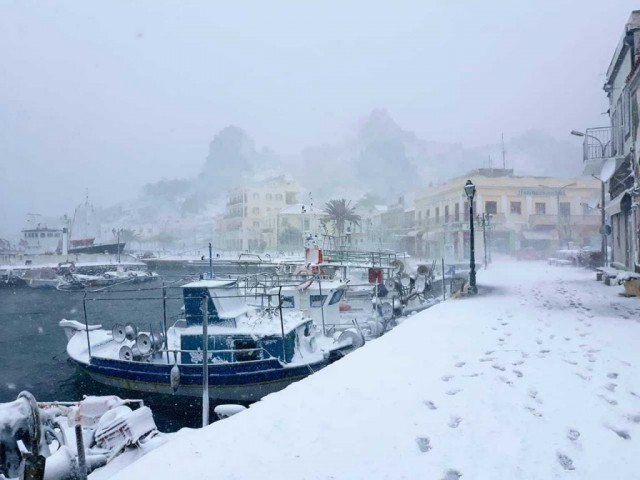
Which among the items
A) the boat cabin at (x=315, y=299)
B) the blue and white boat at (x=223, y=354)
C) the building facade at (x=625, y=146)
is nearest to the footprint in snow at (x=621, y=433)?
the blue and white boat at (x=223, y=354)

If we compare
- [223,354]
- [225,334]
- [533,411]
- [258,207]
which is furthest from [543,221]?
[258,207]

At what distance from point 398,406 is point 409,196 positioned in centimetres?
8606

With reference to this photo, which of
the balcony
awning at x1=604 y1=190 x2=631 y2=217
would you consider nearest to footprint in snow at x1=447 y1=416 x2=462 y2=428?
awning at x1=604 y1=190 x2=631 y2=217

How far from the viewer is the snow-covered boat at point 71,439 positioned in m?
3.69

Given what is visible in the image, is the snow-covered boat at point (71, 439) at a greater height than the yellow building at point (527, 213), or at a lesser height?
lesser

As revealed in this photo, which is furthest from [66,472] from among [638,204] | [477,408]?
[638,204]

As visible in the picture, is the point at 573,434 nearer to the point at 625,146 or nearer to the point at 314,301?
the point at 314,301

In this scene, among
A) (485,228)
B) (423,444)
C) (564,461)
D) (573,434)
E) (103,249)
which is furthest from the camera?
(103,249)

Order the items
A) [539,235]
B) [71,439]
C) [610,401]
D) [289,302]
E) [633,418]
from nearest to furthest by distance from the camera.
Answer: [633,418]
[610,401]
[71,439]
[289,302]
[539,235]

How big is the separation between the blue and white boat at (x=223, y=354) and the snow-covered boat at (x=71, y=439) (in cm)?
451

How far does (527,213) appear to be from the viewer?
5188cm

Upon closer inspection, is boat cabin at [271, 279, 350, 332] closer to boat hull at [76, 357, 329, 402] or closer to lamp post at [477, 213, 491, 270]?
boat hull at [76, 357, 329, 402]

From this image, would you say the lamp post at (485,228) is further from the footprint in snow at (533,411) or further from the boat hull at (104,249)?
the boat hull at (104,249)

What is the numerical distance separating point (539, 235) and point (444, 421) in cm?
5068
